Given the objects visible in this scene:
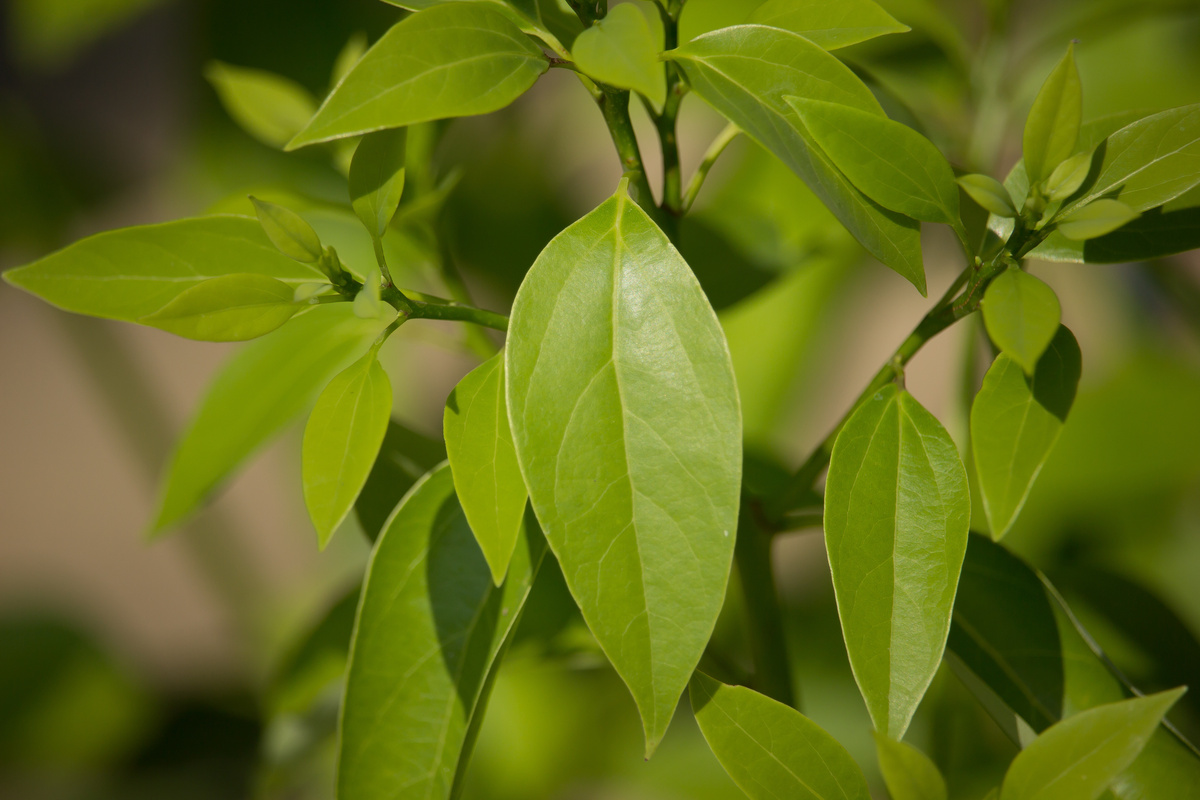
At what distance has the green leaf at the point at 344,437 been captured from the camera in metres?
0.25

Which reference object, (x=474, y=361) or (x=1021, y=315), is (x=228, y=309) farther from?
(x=474, y=361)

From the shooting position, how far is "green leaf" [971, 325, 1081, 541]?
0.77ft

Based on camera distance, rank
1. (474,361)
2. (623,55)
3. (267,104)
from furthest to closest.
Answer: (474,361) → (267,104) → (623,55)

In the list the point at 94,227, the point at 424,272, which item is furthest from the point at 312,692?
the point at 94,227

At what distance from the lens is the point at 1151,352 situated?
771 millimetres

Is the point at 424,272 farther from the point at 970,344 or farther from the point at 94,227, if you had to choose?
the point at 94,227

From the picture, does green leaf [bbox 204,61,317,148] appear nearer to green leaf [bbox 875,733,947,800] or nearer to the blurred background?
the blurred background

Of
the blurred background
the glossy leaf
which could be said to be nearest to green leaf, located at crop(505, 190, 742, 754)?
the glossy leaf

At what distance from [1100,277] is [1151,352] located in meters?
0.15

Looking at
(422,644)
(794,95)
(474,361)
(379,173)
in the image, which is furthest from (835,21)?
(474,361)

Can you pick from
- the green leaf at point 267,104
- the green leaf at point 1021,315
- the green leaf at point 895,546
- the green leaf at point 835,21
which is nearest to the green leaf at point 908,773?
the green leaf at point 895,546

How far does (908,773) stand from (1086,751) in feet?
0.17

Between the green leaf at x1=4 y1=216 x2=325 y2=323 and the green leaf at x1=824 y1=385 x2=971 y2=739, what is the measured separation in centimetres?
20

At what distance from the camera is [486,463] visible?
0.26 metres
